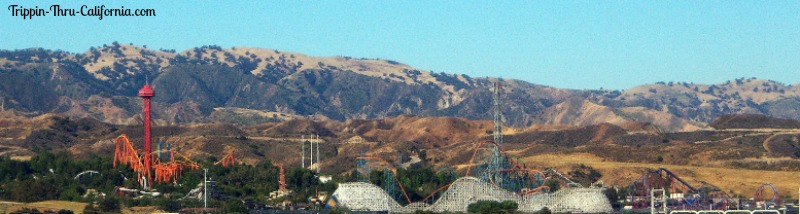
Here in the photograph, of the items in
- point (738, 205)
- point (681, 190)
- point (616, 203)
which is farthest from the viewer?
point (681, 190)

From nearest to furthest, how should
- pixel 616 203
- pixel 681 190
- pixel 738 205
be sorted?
pixel 738 205 → pixel 616 203 → pixel 681 190

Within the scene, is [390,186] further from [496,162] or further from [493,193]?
[493,193]

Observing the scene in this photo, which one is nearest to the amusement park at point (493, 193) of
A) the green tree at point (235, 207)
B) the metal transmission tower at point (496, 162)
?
the metal transmission tower at point (496, 162)

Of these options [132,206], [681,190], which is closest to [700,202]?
[681,190]

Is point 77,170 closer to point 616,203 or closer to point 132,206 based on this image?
point 132,206

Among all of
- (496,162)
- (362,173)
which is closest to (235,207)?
(362,173)

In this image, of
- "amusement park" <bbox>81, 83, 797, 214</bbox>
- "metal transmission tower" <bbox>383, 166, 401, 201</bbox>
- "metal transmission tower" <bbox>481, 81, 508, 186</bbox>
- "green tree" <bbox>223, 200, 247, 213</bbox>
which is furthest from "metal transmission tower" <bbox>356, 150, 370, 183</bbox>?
"green tree" <bbox>223, 200, 247, 213</bbox>

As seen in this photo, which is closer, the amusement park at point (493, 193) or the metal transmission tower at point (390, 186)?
the amusement park at point (493, 193)

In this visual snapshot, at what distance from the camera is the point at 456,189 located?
162375mm

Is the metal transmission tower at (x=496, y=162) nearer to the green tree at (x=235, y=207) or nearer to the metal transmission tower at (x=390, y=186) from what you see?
the metal transmission tower at (x=390, y=186)

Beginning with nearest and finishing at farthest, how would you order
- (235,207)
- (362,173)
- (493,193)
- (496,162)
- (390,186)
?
(235,207), (493,193), (390,186), (496,162), (362,173)

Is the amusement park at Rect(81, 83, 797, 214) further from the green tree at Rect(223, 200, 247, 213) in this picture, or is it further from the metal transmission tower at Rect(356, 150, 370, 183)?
the green tree at Rect(223, 200, 247, 213)

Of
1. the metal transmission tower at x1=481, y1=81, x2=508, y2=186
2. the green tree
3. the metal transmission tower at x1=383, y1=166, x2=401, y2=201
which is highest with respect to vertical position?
the metal transmission tower at x1=481, y1=81, x2=508, y2=186

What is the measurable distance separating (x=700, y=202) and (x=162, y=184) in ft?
191
